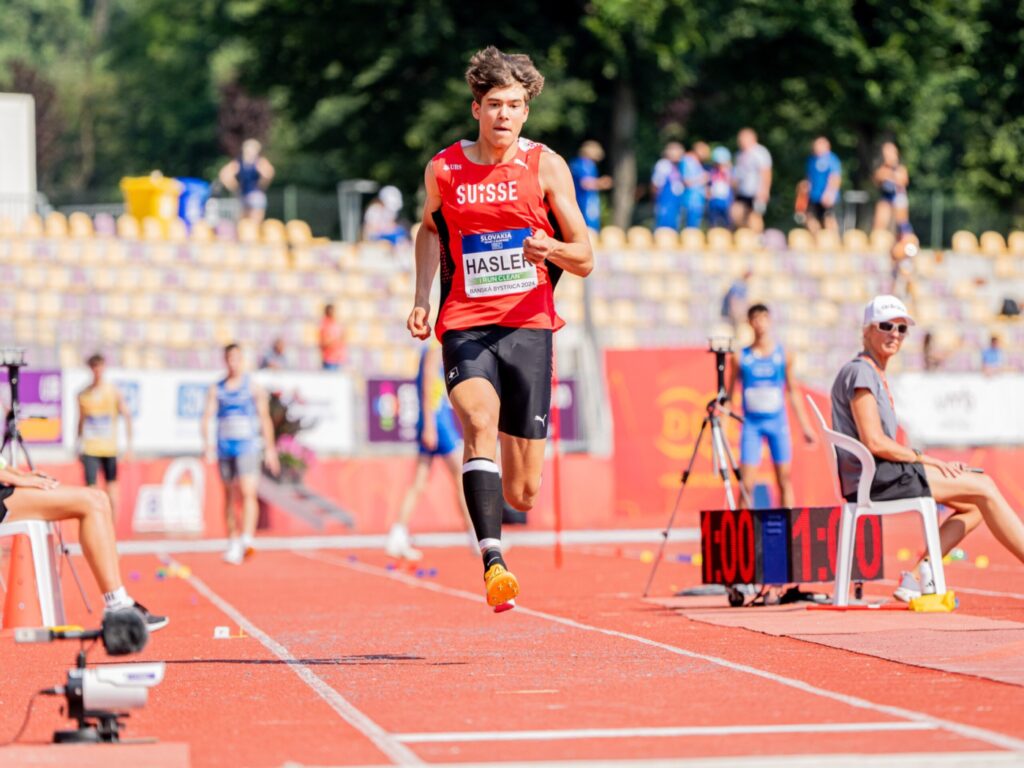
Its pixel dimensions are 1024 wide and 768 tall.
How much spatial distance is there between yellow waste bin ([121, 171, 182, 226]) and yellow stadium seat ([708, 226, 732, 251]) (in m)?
8.33

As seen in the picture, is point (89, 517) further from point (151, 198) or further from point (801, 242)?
point (801, 242)

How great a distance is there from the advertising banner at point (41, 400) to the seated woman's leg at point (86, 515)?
13961 millimetres

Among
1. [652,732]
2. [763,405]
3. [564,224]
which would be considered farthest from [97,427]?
[652,732]

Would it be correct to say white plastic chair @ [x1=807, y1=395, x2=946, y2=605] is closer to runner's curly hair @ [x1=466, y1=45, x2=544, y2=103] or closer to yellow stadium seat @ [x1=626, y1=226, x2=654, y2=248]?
runner's curly hair @ [x1=466, y1=45, x2=544, y2=103]

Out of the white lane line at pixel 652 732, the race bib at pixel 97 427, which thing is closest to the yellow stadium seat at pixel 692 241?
the race bib at pixel 97 427

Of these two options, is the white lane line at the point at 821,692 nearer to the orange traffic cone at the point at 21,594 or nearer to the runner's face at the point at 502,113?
the runner's face at the point at 502,113

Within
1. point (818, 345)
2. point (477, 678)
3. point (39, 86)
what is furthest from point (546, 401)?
point (39, 86)

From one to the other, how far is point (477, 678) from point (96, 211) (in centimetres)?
2793

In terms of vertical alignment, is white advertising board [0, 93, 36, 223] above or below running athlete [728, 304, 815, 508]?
above

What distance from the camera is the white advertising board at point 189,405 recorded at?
22766 millimetres

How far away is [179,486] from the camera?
74.7 feet

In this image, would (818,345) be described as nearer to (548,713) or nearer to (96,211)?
(96,211)

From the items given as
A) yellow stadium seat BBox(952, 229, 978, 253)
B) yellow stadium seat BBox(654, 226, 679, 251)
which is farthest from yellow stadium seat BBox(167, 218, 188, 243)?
yellow stadium seat BBox(952, 229, 978, 253)

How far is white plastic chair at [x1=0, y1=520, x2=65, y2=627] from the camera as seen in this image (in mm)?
8664
